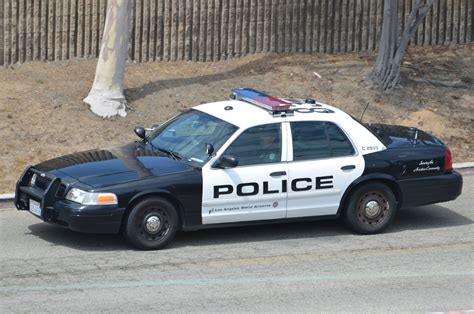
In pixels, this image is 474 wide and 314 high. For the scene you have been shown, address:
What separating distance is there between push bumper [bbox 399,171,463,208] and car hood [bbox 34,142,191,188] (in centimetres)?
278

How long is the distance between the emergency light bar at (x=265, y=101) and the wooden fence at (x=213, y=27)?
5.61 metres

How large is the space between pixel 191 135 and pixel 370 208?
232 centimetres

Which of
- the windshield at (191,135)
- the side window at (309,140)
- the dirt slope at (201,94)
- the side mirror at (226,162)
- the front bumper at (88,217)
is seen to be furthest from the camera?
the dirt slope at (201,94)

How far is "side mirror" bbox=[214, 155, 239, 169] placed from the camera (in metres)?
12.1

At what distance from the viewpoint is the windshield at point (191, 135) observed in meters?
12.5

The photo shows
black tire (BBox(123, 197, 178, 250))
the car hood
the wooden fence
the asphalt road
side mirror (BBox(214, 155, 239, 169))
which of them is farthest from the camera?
the wooden fence

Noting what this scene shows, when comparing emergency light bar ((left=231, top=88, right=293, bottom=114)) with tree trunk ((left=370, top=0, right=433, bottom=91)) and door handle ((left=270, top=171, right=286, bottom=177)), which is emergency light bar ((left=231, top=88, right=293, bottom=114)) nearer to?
door handle ((left=270, top=171, right=286, bottom=177))

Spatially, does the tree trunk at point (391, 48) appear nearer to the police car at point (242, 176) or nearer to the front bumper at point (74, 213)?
the police car at point (242, 176)

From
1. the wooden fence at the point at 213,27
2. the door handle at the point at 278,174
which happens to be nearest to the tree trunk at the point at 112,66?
the wooden fence at the point at 213,27

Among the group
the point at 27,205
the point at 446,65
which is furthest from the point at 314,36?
the point at 27,205

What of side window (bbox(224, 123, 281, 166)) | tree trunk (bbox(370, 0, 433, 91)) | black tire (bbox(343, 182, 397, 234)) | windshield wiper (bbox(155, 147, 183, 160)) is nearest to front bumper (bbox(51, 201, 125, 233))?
windshield wiper (bbox(155, 147, 183, 160))

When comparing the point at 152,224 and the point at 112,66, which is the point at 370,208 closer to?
the point at 152,224

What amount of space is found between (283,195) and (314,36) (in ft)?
26.4

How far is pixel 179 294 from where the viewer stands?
10.5m
